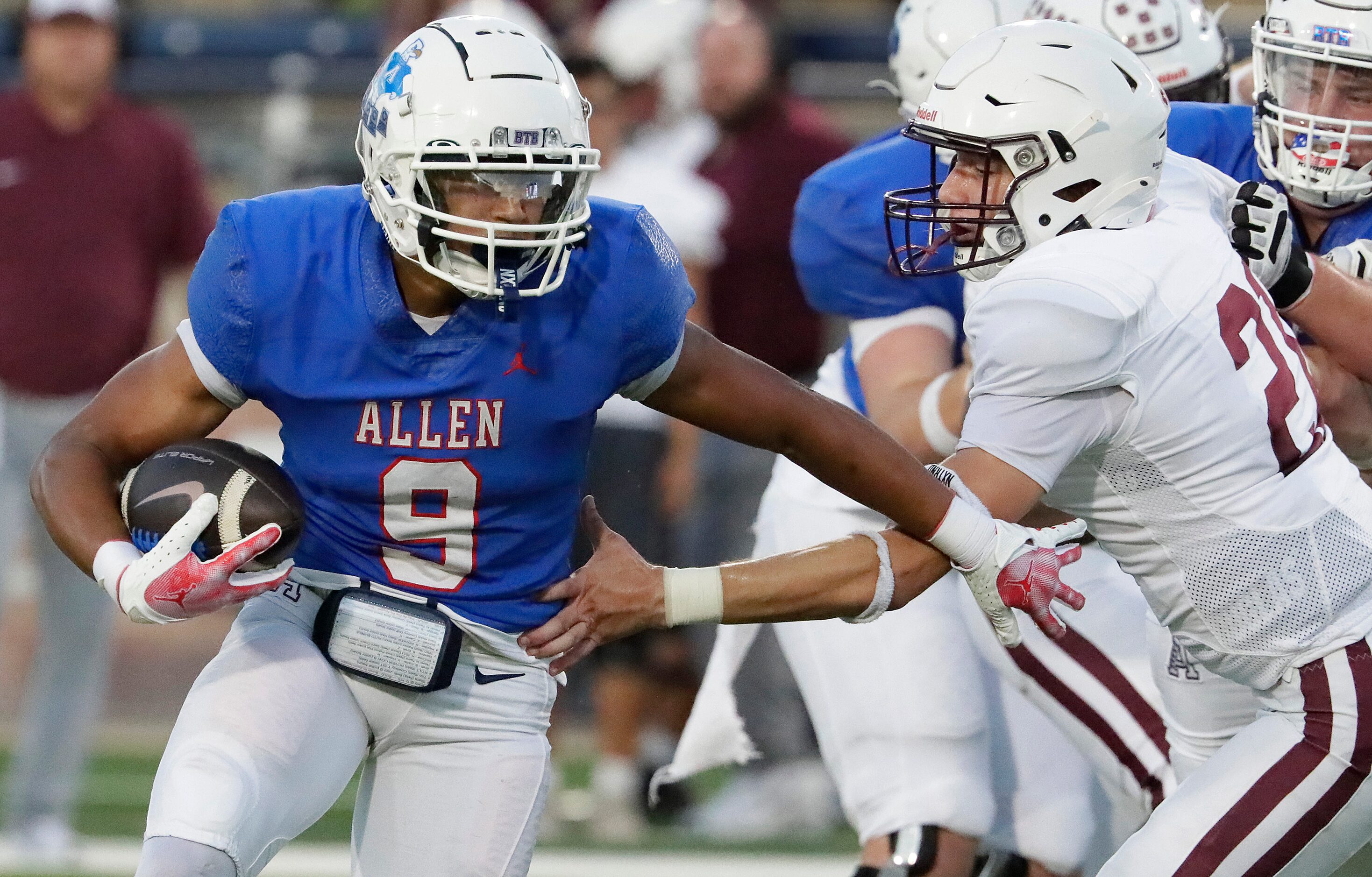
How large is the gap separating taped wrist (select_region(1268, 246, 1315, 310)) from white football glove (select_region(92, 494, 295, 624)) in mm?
1654

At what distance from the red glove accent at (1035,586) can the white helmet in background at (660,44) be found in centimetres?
380

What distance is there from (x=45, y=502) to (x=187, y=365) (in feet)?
1.01

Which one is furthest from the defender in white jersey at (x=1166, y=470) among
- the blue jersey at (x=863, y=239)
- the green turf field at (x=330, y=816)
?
the green turf field at (x=330, y=816)

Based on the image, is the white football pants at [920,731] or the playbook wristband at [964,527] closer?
the playbook wristband at [964,527]

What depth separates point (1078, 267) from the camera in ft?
9.10

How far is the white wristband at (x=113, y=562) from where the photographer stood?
9.01 ft

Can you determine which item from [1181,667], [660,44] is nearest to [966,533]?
[1181,667]

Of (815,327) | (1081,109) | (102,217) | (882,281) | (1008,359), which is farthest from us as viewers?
(815,327)

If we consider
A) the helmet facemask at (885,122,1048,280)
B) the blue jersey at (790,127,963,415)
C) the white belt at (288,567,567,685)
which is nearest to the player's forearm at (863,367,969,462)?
→ the blue jersey at (790,127,963,415)

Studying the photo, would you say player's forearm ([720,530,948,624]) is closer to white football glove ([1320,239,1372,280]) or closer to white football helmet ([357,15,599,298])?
white football helmet ([357,15,599,298])

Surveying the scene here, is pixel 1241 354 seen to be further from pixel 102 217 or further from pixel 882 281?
pixel 102 217

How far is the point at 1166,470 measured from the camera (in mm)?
2803

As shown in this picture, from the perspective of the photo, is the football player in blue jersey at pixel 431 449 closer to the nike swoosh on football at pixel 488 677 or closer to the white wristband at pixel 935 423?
the nike swoosh on football at pixel 488 677

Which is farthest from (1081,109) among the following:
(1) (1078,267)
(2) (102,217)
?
(2) (102,217)
